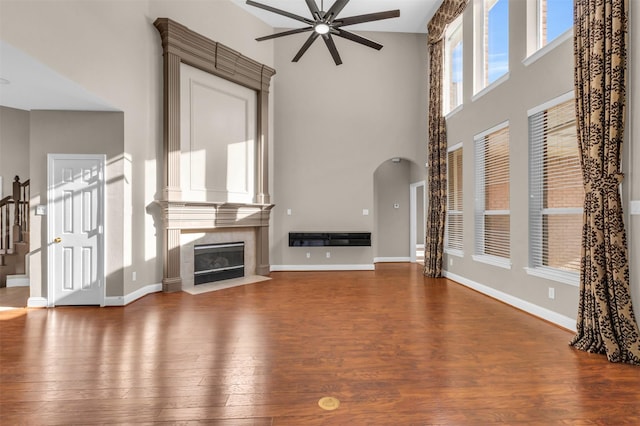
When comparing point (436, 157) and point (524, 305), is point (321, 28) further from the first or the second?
point (524, 305)

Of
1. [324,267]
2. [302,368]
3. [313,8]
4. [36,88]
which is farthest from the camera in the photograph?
[324,267]

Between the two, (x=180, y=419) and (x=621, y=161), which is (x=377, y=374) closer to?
(x=180, y=419)

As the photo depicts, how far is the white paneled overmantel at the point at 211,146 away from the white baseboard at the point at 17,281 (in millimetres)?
2724

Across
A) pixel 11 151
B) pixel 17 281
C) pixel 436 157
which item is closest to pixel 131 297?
pixel 17 281

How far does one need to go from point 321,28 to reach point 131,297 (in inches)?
186

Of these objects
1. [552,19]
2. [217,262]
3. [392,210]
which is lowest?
[217,262]

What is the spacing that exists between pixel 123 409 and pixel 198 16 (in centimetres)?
622

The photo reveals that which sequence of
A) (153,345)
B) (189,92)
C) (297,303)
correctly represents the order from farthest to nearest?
(189,92) < (297,303) < (153,345)

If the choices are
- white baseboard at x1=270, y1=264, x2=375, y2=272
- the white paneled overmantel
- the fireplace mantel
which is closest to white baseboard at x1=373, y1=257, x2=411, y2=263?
white baseboard at x1=270, y1=264, x2=375, y2=272

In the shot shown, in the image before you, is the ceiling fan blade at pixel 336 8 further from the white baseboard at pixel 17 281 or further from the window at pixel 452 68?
the white baseboard at pixel 17 281

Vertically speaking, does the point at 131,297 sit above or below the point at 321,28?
below

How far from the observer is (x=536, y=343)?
10.6 ft

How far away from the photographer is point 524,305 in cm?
432

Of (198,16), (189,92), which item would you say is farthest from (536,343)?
(198,16)
